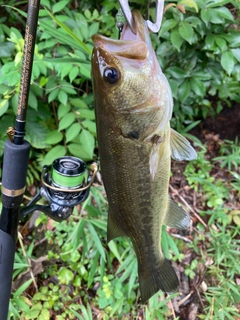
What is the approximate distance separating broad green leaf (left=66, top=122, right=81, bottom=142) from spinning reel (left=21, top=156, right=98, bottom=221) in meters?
0.67

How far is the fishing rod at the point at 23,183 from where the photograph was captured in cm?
99

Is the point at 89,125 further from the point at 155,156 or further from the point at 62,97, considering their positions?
the point at 155,156

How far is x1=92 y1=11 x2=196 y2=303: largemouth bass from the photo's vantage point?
99cm

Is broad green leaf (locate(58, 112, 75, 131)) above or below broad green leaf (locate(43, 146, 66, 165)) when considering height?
above

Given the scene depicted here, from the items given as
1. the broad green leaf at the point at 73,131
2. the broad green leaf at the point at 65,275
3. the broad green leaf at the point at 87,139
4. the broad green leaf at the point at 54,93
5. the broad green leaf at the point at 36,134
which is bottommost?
the broad green leaf at the point at 65,275

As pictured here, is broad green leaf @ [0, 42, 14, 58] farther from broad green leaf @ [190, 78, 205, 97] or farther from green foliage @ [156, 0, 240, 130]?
broad green leaf @ [190, 78, 205, 97]

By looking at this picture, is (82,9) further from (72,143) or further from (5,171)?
(5,171)

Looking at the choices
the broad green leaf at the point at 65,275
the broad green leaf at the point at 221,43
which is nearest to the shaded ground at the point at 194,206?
the broad green leaf at the point at 65,275

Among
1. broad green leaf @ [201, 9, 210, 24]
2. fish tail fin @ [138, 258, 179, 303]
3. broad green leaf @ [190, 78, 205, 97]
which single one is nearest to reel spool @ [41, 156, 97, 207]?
fish tail fin @ [138, 258, 179, 303]

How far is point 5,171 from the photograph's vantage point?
108 centimetres

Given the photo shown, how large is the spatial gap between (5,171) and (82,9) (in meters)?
1.86

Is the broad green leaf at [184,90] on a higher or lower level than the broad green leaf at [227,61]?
lower

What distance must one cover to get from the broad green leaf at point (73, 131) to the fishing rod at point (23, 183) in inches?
26.6

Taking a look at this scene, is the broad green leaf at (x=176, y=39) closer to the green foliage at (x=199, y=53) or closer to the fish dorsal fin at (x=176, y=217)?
the green foliage at (x=199, y=53)
